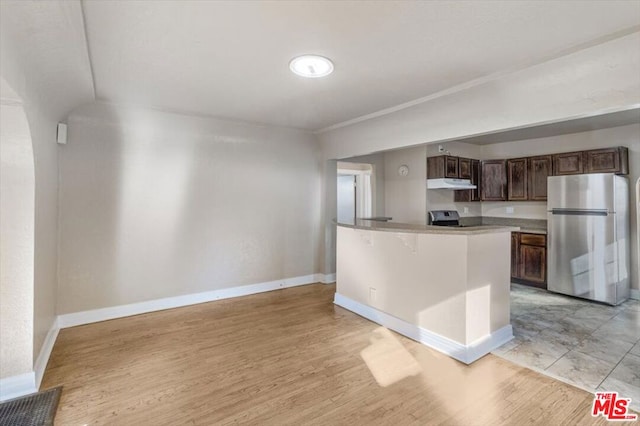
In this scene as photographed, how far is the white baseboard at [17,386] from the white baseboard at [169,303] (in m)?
1.27

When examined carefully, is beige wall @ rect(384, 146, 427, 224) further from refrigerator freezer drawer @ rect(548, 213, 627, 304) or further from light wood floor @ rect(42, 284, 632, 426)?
light wood floor @ rect(42, 284, 632, 426)

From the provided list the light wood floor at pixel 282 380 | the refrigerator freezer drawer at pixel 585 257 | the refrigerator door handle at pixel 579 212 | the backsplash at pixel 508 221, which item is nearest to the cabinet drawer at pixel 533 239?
the refrigerator freezer drawer at pixel 585 257

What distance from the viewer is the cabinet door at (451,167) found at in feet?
16.1

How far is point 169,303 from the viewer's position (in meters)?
3.83

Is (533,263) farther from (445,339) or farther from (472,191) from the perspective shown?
(445,339)

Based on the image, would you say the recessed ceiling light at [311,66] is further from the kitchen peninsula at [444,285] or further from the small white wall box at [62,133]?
the small white wall box at [62,133]

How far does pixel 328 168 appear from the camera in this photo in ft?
16.4

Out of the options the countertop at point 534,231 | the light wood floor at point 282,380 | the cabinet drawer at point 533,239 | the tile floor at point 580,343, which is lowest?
the light wood floor at point 282,380

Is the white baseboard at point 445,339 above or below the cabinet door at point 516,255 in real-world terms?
below

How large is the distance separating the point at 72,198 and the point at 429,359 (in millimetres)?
3882

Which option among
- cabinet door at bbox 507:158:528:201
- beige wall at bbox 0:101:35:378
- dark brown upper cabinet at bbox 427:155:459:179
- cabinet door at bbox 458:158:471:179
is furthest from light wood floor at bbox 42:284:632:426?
cabinet door at bbox 507:158:528:201

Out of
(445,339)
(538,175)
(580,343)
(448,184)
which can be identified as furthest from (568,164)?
(445,339)

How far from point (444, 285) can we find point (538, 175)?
11.4 feet

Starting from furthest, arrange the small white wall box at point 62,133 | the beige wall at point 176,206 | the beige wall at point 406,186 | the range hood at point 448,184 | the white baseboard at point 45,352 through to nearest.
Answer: the beige wall at point 406,186, the range hood at point 448,184, the beige wall at point 176,206, the small white wall box at point 62,133, the white baseboard at point 45,352
